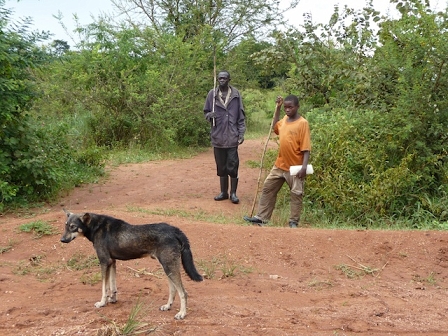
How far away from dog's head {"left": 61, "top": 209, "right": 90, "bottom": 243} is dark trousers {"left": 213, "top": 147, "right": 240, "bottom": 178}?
4.32m

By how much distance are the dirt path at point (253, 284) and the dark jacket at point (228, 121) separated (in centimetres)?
165

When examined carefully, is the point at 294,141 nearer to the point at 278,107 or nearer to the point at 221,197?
the point at 278,107

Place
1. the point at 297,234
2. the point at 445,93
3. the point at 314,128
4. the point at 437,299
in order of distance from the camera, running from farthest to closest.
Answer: the point at 314,128 → the point at 445,93 → the point at 297,234 → the point at 437,299

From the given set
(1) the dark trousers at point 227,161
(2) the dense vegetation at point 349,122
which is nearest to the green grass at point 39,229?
(2) the dense vegetation at point 349,122

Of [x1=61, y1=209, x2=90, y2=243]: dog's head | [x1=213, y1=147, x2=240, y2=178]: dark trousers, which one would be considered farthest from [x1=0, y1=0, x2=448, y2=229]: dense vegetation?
[x1=61, y1=209, x2=90, y2=243]: dog's head

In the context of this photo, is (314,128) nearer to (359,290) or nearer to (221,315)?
(359,290)

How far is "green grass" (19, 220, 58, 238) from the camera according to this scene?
6.04m

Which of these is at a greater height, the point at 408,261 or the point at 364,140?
the point at 364,140

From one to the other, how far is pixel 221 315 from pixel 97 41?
11.9 meters

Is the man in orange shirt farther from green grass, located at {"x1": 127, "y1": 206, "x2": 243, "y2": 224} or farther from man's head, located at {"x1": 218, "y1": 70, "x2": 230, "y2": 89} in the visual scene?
man's head, located at {"x1": 218, "y1": 70, "x2": 230, "y2": 89}

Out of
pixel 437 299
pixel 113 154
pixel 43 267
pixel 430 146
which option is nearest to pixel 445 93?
pixel 430 146

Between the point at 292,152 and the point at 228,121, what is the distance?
200cm

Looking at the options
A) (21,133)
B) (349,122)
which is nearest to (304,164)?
(349,122)

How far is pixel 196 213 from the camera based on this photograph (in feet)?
25.5
